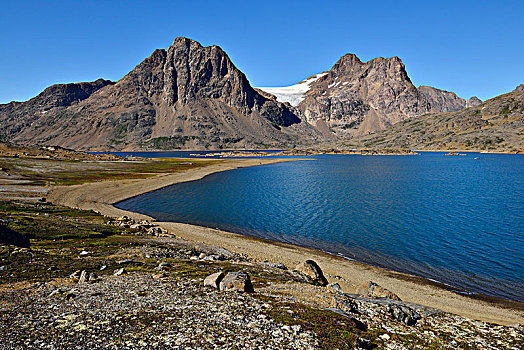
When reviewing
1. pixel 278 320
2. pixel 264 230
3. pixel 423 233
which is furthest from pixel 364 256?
pixel 278 320

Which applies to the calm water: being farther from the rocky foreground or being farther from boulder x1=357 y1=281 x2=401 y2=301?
the rocky foreground

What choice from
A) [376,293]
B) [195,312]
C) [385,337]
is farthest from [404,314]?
[195,312]

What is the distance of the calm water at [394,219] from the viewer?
121 feet

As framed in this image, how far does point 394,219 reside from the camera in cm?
5862

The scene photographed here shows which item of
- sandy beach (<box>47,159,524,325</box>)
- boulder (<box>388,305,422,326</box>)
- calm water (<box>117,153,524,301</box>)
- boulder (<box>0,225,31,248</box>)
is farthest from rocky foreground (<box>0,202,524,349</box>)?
calm water (<box>117,153,524,301</box>)

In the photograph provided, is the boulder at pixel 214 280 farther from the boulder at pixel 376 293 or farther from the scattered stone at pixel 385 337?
the boulder at pixel 376 293

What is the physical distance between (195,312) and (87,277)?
1044 cm

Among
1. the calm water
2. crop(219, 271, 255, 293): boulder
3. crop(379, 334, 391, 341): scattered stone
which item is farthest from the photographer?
the calm water

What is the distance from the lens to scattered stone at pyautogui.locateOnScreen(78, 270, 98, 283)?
21766mm

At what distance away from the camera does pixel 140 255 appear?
3108 centimetres

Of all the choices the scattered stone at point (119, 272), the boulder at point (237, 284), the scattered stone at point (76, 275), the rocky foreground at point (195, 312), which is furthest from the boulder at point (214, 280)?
the scattered stone at point (76, 275)

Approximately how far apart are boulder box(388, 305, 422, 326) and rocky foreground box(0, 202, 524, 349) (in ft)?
0.24

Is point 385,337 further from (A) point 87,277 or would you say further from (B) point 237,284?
(A) point 87,277

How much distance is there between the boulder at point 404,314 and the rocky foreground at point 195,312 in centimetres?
7
